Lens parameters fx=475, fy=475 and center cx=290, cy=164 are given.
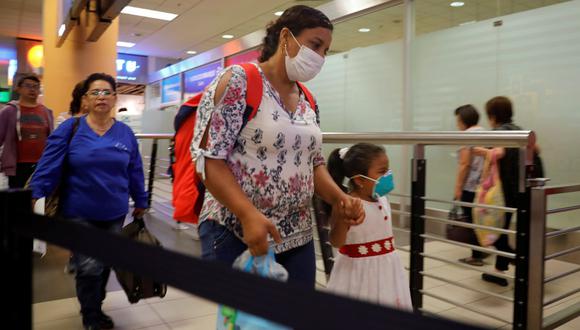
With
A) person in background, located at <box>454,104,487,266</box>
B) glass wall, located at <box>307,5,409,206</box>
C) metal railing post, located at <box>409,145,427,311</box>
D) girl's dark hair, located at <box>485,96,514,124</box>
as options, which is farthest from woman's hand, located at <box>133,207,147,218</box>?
glass wall, located at <box>307,5,409,206</box>

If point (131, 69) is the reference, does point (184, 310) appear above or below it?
below

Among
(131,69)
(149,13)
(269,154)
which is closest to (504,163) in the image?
(269,154)

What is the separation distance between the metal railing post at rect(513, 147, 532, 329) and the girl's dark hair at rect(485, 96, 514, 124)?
1.84m

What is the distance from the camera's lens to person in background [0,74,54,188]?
12.9 ft

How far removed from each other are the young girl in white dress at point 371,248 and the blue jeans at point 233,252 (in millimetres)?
329

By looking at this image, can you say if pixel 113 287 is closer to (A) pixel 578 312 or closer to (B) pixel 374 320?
(A) pixel 578 312

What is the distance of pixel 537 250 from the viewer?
2139mm

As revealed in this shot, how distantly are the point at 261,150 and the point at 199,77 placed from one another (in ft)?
32.6

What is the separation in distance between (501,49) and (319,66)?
4532 millimetres

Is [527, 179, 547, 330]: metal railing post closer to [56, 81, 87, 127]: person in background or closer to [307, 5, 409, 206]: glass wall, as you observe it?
[56, 81, 87, 127]: person in background

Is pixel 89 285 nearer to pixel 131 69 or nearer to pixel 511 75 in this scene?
pixel 511 75

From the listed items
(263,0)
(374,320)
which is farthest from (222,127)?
(263,0)

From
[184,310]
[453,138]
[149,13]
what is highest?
[149,13]

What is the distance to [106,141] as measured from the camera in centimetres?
259
